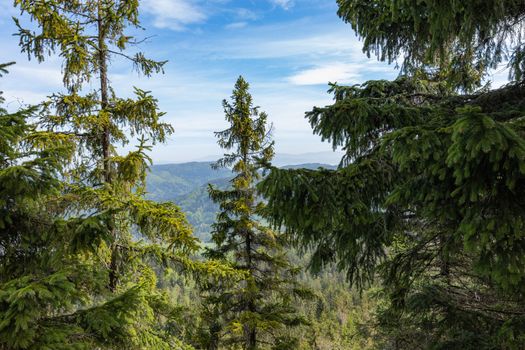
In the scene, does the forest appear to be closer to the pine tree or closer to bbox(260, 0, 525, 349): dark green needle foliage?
bbox(260, 0, 525, 349): dark green needle foliage

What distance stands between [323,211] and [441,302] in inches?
160

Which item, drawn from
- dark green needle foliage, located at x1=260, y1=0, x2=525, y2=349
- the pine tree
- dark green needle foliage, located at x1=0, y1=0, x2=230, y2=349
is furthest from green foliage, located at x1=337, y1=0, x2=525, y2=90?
the pine tree

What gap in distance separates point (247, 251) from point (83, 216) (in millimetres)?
8109

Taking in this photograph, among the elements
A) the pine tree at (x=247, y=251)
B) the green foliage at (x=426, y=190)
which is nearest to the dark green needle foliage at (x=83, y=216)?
the green foliage at (x=426, y=190)

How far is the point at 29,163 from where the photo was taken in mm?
4070

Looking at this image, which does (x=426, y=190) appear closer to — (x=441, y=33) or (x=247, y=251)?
(x=441, y=33)

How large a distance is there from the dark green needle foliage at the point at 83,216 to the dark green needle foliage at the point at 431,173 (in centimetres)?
252

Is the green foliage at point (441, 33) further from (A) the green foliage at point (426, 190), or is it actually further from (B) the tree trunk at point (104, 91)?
(B) the tree trunk at point (104, 91)

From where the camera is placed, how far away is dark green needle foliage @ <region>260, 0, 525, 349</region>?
9.39 ft

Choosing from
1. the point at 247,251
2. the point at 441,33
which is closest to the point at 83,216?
the point at 441,33

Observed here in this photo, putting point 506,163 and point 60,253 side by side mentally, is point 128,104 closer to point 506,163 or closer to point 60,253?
point 60,253

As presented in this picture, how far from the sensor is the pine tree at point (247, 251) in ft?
38.1

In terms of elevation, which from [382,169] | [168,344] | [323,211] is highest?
[382,169]

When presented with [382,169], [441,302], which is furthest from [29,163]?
[441,302]
